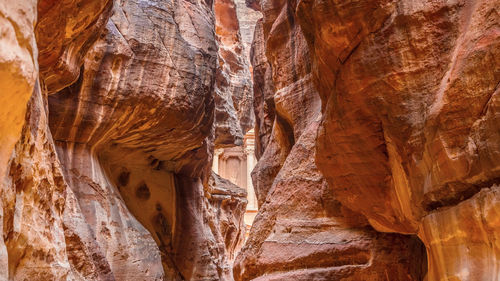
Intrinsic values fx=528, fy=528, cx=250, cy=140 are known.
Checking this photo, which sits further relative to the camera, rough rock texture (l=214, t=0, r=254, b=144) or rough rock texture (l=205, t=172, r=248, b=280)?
rough rock texture (l=214, t=0, r=254, b=144)

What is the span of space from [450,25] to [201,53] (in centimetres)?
825

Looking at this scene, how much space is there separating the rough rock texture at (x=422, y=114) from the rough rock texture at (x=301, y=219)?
0.88m

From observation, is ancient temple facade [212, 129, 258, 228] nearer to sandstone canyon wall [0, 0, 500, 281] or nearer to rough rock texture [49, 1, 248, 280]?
sandstone canyon wall [0, 0, 500, 281]

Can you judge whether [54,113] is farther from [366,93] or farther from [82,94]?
[366,93]

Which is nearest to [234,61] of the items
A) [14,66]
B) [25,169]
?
[25,169]

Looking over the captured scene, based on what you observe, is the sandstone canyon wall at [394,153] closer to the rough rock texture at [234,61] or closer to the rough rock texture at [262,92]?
the rough rock texture at [262,92]

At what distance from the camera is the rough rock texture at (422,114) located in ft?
13.8

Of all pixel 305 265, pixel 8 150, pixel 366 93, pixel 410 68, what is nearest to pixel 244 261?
pixel 305 265

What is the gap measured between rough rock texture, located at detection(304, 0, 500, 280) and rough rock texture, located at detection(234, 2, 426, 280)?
0.88 metres

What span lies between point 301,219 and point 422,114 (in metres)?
3.34

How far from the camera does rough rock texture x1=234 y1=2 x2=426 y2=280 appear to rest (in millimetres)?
6867

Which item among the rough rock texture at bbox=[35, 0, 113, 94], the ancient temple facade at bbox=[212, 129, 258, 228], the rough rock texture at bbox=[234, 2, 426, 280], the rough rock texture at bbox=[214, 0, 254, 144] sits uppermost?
the rough rock texture at bbox=[214, 0, 254, 144]

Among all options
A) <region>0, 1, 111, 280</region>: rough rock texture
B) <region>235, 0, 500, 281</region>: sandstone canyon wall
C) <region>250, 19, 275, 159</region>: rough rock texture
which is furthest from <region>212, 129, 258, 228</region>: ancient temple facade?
<region>0, 1, 111, 280</region>: rough rock texture

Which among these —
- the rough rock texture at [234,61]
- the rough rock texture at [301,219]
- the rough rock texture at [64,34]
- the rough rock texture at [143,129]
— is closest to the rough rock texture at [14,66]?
the rough rock texture at [64,34]
